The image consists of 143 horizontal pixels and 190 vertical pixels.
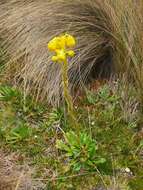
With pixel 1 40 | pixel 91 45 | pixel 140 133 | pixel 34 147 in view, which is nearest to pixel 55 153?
pixel 34 147

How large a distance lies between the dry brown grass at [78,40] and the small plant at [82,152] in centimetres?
46

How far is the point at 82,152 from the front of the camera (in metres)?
2.54

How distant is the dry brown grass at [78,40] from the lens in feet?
9.49

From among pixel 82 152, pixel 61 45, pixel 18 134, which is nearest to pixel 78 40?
pixel 18 134

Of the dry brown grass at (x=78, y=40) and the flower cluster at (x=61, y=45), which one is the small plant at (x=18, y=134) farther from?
the flower cluster at (x=61, y=45)

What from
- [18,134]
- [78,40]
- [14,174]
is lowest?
[14,174]

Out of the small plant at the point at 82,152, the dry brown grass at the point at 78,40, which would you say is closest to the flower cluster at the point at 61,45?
the small plant at the point at 82,152

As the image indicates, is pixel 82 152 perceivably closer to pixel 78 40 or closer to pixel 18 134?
pixel 18 134

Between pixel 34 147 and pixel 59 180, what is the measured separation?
30cm

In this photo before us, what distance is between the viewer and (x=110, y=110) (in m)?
2.90

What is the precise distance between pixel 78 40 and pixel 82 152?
2.85ft

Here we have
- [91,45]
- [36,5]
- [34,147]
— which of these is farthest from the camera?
[36,5]

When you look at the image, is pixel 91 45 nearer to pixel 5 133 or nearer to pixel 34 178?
pixel 5 133

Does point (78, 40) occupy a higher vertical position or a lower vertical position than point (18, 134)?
higher
